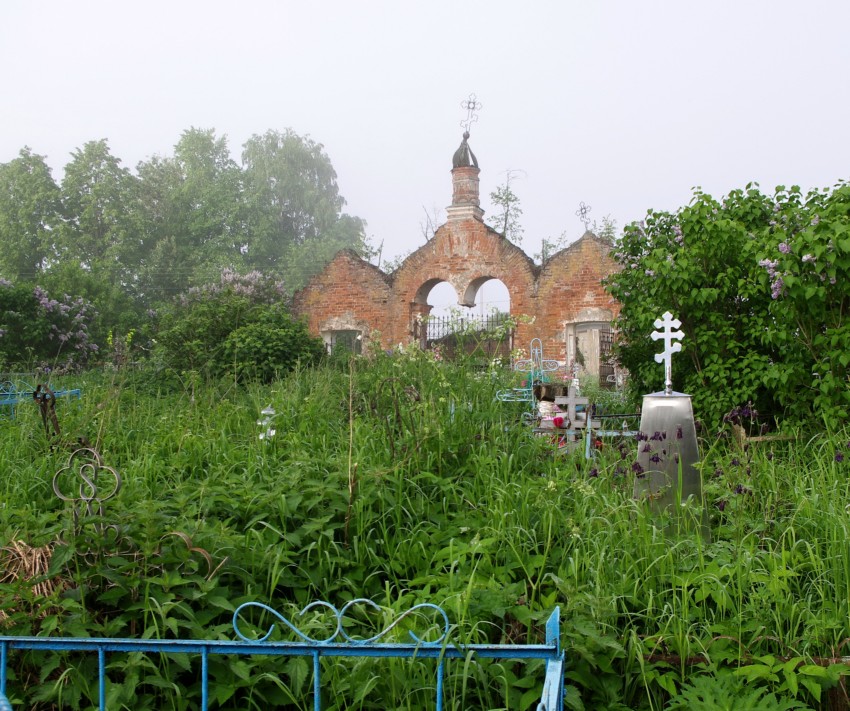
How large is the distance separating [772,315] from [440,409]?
145 inches

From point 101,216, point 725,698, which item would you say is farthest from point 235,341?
point 101,216


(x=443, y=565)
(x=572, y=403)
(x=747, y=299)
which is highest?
(x=747, y=299)

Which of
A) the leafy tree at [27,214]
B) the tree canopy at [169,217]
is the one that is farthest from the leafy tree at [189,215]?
the leafy tree at [27,214]

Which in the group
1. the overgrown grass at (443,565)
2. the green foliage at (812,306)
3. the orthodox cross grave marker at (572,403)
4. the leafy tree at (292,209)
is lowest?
the overgrown grass at (443,565)

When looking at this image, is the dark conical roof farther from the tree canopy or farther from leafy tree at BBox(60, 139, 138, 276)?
leafy tree at BBox(60, 139, 138, 276)

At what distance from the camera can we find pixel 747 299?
731 centimetres

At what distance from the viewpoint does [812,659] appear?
2586 millimetres

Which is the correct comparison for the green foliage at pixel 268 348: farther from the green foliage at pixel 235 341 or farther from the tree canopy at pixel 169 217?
the tree canopy at pixel 169 217

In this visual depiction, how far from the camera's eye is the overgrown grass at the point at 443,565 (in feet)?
8.55

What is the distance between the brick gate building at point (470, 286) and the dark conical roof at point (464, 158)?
27 millimetres

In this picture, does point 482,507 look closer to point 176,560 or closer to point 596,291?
point 176,560

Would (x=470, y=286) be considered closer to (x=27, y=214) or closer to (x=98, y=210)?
(x=98, y=210)

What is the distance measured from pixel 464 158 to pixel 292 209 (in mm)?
25308

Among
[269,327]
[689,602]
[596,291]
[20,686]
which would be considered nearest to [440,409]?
[689,602]
